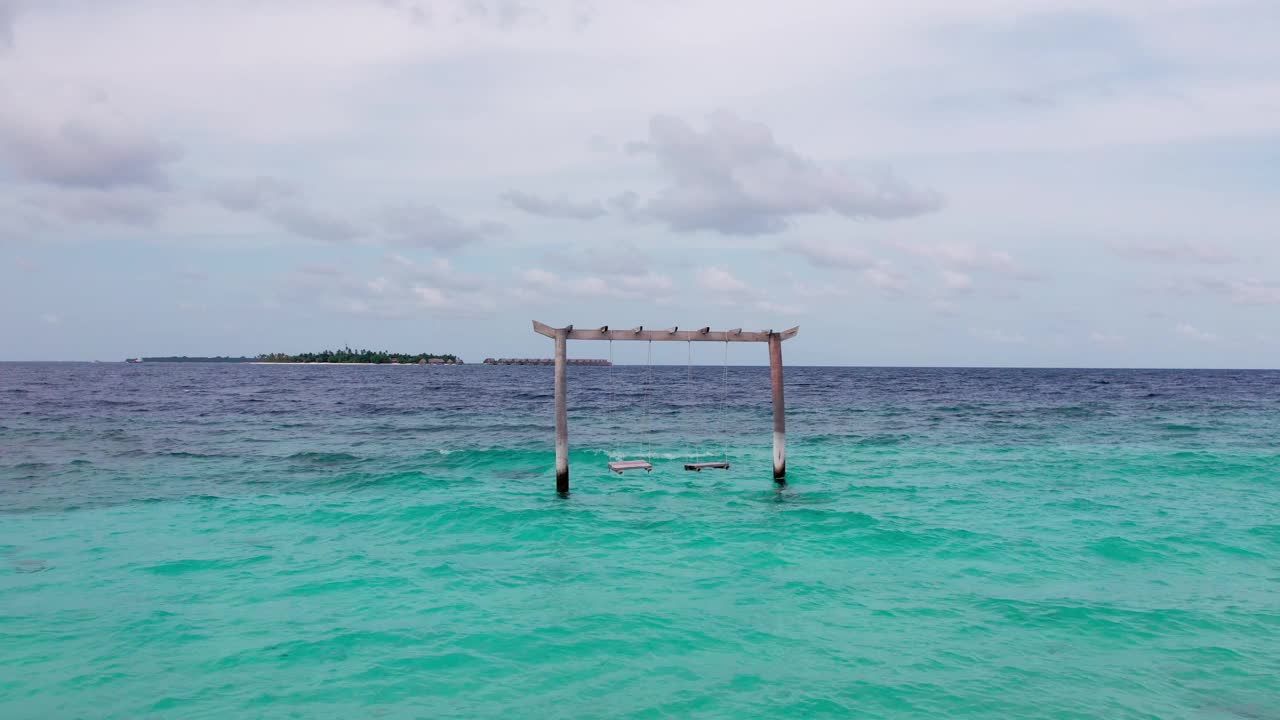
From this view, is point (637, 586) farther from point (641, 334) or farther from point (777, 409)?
point (777, 409)

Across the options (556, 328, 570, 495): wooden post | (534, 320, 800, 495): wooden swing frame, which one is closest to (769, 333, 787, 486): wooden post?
(534, 320, 800, 495): wooden swing frame

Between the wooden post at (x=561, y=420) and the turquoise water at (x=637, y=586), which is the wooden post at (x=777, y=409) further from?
the wooden post at (x=561, y=420)

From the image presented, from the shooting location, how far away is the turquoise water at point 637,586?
9016 mm

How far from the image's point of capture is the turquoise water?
902 cm

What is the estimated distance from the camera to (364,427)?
38.0 metres

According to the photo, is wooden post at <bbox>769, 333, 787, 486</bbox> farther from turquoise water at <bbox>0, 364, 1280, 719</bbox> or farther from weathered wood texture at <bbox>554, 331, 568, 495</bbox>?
weathered wood texture at <bbox>554, 331, 568, 495</bbox>

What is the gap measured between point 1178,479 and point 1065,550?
1101cm

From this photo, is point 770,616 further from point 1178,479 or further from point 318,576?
point 1178,479

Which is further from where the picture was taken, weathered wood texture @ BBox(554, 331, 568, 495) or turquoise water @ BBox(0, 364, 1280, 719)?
weathered wood texture @ BBox(554, 331, 568, 495)

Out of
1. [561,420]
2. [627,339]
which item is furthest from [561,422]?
[627,339]

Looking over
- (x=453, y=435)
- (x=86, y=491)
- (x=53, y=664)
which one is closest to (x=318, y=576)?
(x=53, y=664)

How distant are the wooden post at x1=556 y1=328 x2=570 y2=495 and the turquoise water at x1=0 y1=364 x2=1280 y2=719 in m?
0.96

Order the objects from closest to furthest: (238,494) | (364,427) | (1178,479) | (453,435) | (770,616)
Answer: (770,616)
(238,494)
(1178,479)
(453,435)
(364,427)

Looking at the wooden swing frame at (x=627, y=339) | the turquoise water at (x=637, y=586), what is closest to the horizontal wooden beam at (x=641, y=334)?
the wooden swing frame at (x=627, y=339)
